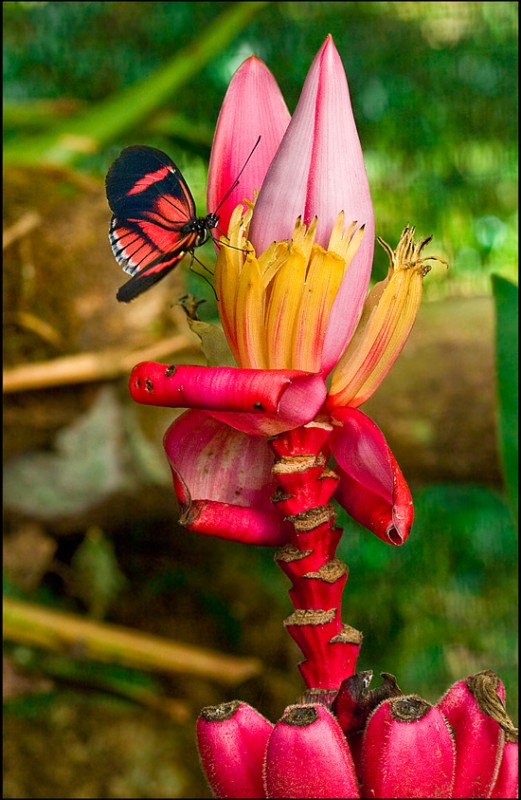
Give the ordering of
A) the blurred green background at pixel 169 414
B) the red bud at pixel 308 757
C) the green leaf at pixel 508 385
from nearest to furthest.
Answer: the red bud at pixel 308 757, the green leaf at pixel 508 385, the blurred green background at pixel 169 414

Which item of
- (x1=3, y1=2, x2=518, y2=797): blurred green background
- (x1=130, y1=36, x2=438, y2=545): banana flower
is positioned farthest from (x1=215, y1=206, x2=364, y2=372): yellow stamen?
(x1=3, y1=2, x2=518, y2=797): blurred green background

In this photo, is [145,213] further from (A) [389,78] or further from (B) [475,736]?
(A) [389,78]

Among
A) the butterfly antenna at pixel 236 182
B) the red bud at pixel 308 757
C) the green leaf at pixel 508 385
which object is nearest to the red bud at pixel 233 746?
the red bud at pixel 308 757

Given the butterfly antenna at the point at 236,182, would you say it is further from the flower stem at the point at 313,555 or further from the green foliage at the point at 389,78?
the green foliage at the point at 389,78

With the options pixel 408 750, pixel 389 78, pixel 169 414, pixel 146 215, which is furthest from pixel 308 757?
pixel 389 78

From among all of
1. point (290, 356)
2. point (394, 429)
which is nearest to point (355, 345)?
point (290, 356)

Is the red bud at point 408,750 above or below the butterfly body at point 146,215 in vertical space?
below

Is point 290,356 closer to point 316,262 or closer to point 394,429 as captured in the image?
point 316,262

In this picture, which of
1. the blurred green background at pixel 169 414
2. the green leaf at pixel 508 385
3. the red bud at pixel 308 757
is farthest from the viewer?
the blurred green background at pixel 169 414

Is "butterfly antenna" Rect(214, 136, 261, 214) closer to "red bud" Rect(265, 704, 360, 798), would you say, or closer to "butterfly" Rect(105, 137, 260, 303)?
"butterfly" Rect(105, 137, 260, 303)
